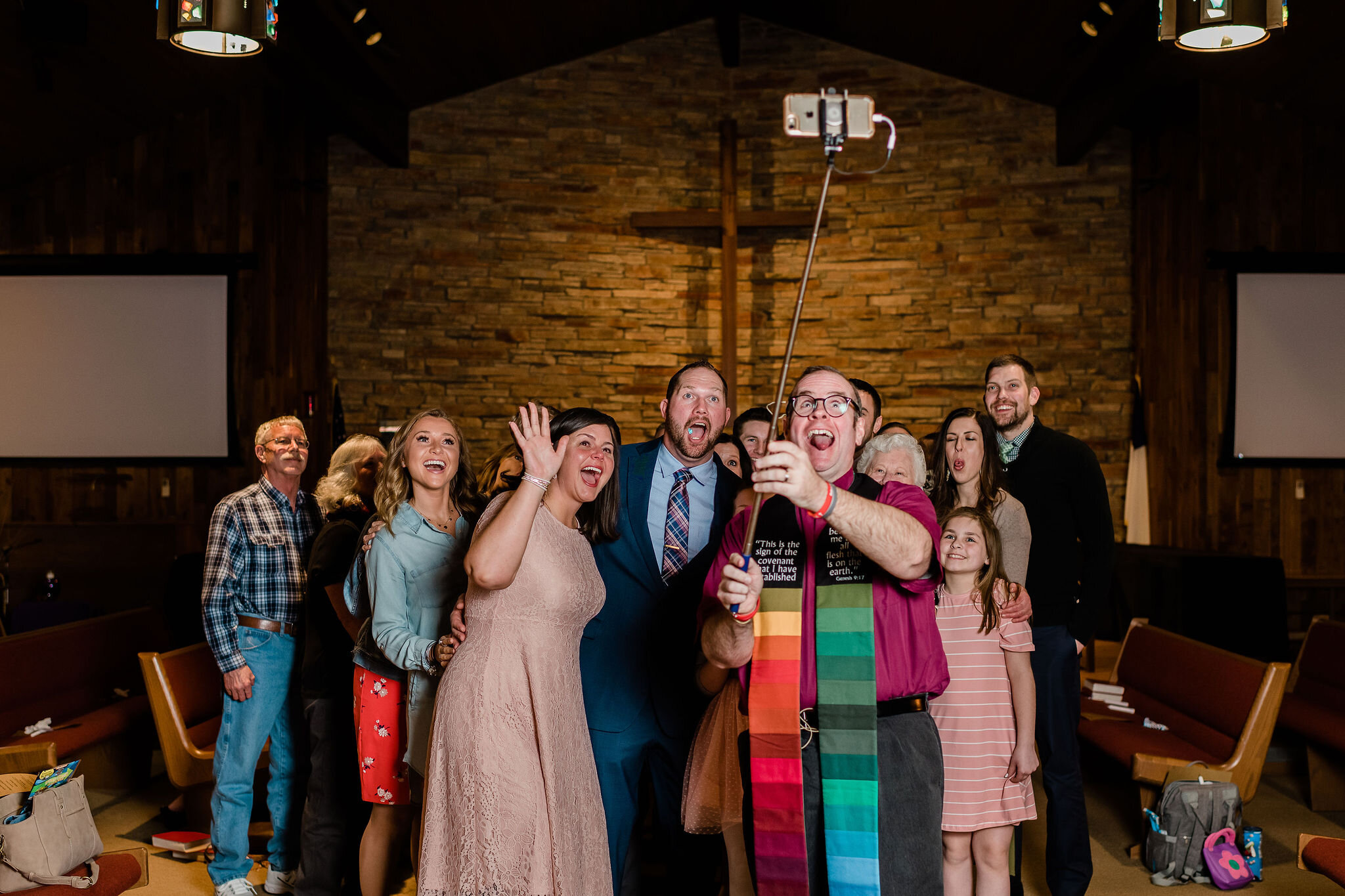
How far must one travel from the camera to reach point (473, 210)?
27.7ft

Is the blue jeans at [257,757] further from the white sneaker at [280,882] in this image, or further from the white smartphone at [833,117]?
the white smartphone at [833,117]

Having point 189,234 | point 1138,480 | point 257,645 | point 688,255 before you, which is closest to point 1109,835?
point 257,645

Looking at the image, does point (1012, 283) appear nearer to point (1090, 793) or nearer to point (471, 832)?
point (1090, 793)

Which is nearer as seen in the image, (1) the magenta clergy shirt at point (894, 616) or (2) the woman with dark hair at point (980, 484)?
(1) the magenta clergy shirt at point (894, 616)

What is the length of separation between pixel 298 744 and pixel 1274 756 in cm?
463

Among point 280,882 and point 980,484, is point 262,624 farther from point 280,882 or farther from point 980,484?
point 980,484

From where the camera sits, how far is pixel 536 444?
2.24m

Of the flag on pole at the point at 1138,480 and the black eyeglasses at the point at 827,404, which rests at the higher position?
the black eyeglasses at the point at 827,404

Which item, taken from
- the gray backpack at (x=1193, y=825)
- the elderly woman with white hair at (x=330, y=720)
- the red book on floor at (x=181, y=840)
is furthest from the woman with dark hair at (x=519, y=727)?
the gray backpack at (x=1193, y=825)

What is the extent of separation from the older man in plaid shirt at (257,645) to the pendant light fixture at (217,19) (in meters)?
1.40

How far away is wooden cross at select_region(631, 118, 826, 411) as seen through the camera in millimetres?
8070

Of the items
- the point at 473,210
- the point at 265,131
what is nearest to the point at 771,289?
the point at 473,210

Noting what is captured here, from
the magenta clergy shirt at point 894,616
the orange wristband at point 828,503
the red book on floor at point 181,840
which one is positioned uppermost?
the orange wristband at point 828,503

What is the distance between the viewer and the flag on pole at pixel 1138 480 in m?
7.59
